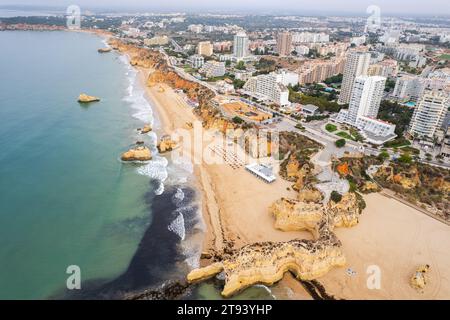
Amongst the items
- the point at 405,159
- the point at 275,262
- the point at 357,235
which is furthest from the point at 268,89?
the point at 275,262

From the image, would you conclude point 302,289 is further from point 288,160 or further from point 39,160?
point 39,160

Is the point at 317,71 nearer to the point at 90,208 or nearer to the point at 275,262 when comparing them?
the point at 90,208

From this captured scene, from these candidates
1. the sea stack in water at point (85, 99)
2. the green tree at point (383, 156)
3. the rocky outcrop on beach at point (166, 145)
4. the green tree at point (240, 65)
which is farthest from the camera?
the green tree at point (240, 65)

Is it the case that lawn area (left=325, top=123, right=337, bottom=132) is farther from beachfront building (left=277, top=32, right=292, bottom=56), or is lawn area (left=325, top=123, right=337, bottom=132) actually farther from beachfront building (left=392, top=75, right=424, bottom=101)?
beachfront building (left=277, top=32, right=292, bottom=56)

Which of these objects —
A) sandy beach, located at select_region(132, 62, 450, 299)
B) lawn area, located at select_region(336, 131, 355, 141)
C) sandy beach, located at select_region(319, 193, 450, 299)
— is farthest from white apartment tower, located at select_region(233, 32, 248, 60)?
sandy beach, located at select_region(319, 193, 450, 299)

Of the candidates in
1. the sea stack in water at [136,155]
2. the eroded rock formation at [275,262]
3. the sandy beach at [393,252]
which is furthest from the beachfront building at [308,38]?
the eroded rock formation at [275,262]

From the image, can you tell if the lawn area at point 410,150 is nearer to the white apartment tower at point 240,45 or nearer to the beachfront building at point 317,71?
the beachfront building at point 317,71
